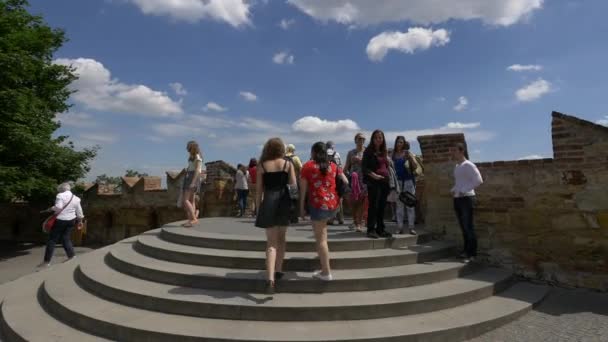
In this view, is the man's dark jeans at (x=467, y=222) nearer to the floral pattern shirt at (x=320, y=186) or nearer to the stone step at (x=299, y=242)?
the stone step at (x=299, y=242)

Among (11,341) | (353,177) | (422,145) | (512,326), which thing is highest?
(422,145)

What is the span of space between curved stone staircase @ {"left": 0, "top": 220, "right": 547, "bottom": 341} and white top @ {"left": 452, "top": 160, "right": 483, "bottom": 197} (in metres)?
0.96

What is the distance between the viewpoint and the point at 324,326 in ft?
11.4

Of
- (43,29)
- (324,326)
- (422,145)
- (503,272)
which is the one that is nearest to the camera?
(324,326)

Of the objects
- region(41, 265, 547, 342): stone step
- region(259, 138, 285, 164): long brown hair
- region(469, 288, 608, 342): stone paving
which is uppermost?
region(259, 138, 285, 164): long brown hair

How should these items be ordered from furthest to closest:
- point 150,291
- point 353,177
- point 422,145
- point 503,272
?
point 422,145
point 353,177
point 503,272
point 150,291

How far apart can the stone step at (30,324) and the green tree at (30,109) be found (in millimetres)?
6184

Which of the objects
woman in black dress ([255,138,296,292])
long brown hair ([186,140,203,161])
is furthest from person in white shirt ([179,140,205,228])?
woman in black dress ([255,138,296,292])

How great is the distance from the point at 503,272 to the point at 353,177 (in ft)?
8.86

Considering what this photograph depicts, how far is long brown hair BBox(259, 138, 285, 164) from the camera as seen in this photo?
3979mm

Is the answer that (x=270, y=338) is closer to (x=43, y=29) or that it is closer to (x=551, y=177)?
(x=551, y=177)

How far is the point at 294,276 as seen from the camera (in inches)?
166

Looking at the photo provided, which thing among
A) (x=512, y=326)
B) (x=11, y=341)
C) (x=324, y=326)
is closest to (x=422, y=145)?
(x=512, y=326)

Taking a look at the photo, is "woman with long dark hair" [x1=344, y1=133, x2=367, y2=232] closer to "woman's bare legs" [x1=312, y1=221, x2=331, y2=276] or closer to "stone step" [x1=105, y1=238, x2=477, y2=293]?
"stone step" [x1=105, y1=238, x2=477, y2=293]
